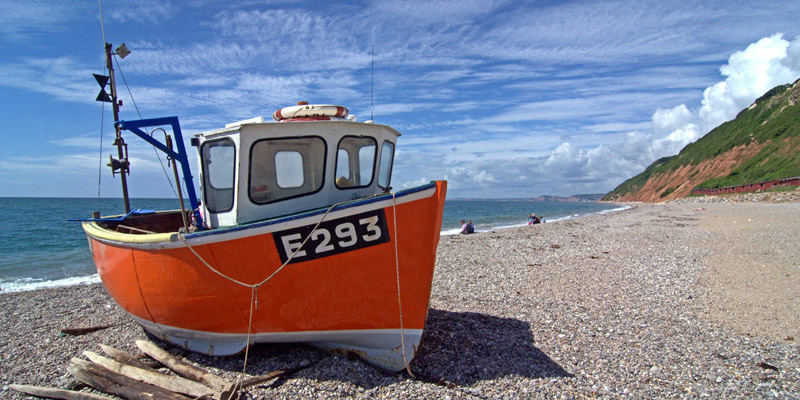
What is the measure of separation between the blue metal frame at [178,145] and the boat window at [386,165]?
108 inches

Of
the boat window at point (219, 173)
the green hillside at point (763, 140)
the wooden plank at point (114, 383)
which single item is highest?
the green hillside at point (763, 140)

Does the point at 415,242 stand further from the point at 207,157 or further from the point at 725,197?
the point at 725,197

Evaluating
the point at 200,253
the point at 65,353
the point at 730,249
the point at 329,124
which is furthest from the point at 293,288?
the point at 730,249

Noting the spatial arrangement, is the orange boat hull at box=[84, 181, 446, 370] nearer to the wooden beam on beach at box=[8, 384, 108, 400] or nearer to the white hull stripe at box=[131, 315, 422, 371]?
the white hull stripe at box=[131, 315, 422, 371]

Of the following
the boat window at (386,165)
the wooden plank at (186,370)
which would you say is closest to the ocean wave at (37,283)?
the wooden plank at (186,370)

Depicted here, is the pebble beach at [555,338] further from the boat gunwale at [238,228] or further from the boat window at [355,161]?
the boat window at [355,161]

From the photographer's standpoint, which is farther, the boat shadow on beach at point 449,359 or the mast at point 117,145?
the mast at point 117,145

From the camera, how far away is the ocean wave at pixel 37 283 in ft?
45.0

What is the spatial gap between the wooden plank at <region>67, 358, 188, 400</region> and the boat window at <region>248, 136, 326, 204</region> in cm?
239

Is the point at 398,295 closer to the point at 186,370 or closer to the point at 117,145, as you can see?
the point at 186,370

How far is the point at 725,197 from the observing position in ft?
185

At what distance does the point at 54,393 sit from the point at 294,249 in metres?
3.21

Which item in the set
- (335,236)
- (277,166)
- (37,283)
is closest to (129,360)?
(277,166)

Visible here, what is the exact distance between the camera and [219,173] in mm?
5859
